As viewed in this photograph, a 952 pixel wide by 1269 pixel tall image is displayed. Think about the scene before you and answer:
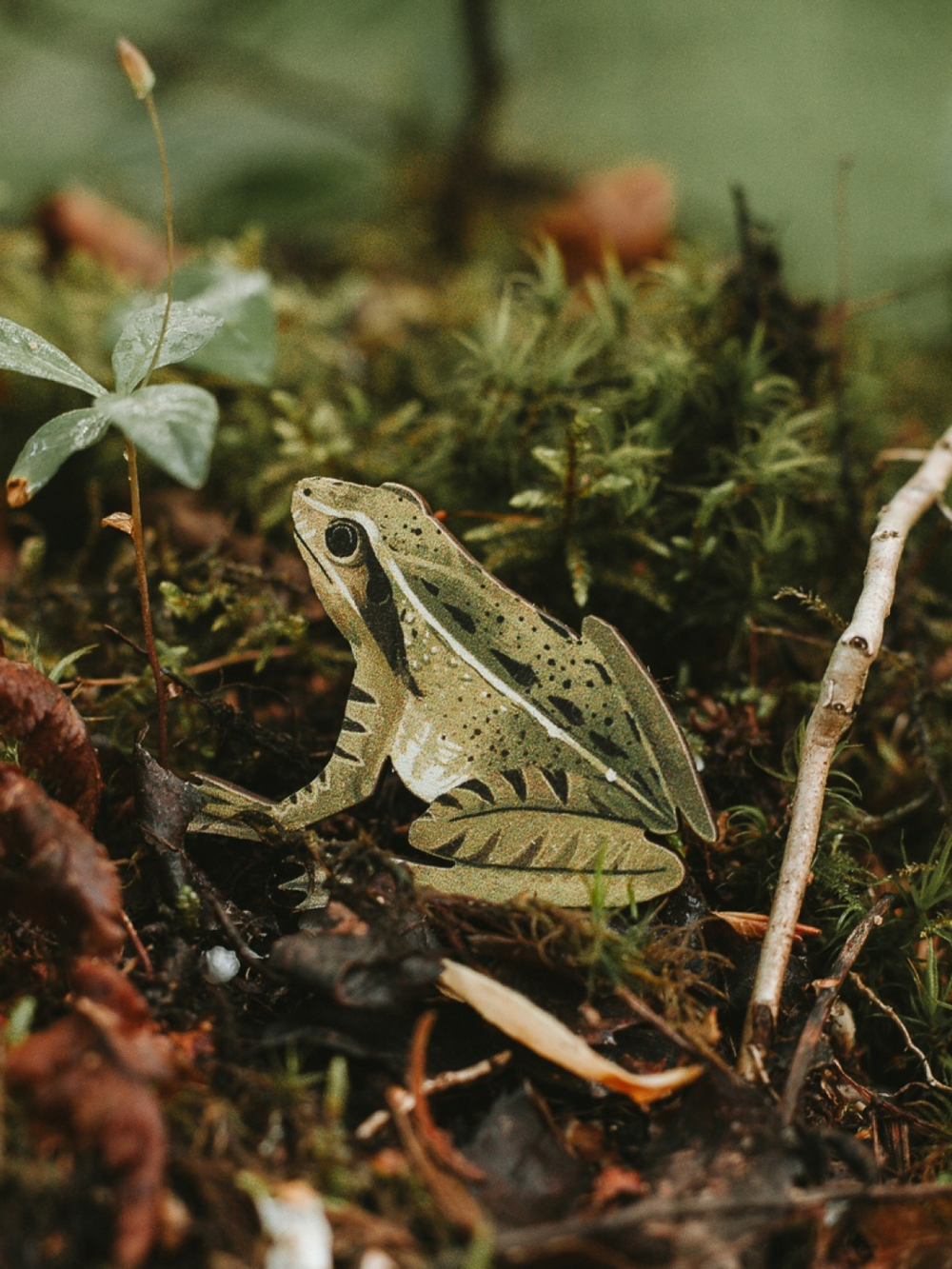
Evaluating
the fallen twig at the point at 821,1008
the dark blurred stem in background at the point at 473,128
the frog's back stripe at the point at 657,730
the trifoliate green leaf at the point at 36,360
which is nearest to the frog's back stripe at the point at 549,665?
the frog's back stripe at the point at 657,730

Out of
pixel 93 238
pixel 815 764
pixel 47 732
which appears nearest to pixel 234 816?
pixel 47 732

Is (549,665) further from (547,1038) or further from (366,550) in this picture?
(547,1038)

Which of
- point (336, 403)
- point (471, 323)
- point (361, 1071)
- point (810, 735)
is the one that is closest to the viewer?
point (361, 1071)

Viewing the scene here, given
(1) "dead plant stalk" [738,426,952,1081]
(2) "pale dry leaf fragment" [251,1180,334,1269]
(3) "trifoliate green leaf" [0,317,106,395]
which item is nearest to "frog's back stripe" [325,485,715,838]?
(1) "dead plant stalk" [738,426,952,1081]

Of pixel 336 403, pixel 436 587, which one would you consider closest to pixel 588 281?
pixel 336 403

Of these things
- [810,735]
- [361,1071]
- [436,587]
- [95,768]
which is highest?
[436,587]

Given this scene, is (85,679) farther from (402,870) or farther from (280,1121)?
(280,1121)

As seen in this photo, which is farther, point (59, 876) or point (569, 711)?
point (569, 711)
